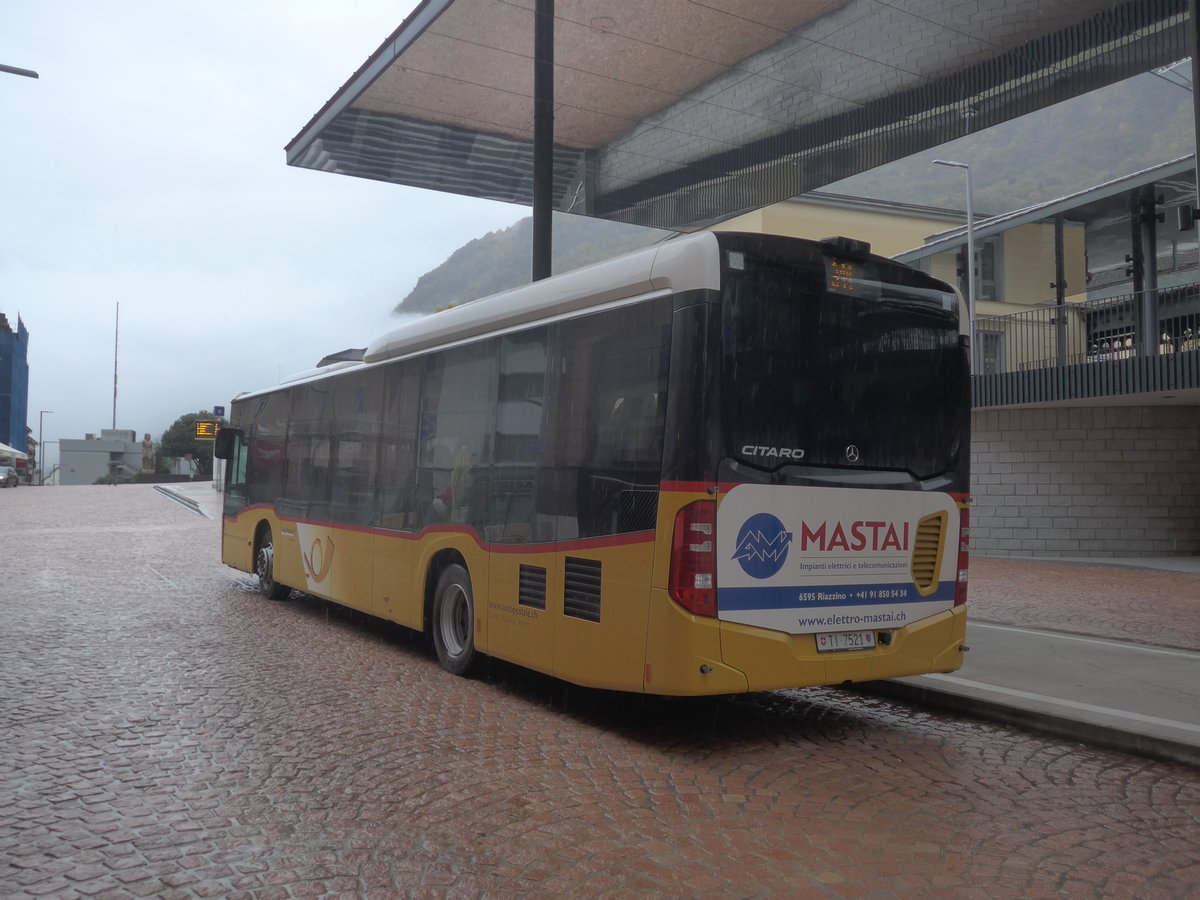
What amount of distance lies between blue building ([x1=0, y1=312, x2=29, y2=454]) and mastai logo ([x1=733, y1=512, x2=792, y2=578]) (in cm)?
9843

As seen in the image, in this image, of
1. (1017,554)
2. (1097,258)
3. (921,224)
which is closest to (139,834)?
(1017,554)

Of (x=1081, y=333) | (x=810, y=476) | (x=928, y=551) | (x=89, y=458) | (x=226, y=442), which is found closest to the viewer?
(x=810, y=476)

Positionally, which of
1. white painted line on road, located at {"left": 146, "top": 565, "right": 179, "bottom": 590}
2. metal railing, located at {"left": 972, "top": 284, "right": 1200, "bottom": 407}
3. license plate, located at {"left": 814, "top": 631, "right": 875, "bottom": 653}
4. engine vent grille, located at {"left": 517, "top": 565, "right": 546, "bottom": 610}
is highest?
metal railing, located at {"left": 972, "top": 284, "right": 1200, "bottom": 407}

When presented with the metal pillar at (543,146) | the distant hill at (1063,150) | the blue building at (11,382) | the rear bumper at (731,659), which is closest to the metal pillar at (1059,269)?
the metal pillar at (543,146)

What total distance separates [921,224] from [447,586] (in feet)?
114

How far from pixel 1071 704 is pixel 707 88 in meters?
11.4

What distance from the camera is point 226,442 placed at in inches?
595

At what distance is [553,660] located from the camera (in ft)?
23.2

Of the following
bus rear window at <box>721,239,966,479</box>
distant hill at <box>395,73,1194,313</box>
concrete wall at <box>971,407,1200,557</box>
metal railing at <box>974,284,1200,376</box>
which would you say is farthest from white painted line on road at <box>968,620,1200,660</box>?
distant hill at <box>395,73,1194,313</box>

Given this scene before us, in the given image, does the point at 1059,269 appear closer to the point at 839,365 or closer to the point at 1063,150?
the point at 839,365

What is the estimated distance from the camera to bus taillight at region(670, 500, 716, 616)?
6023mm

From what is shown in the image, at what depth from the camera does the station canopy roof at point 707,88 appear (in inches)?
516

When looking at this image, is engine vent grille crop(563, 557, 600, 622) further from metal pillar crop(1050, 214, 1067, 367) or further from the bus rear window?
metal pillar crop(1050, 214, 1067, 367)

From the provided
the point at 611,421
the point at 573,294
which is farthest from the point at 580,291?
the point at 611,421
